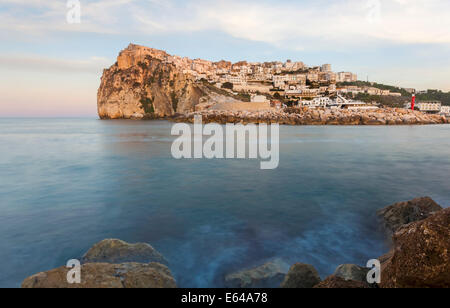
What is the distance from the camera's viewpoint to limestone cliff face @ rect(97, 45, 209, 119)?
87.0 m

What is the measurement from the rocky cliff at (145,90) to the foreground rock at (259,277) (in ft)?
271

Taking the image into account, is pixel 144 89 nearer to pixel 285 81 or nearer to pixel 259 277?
pixel 285 81

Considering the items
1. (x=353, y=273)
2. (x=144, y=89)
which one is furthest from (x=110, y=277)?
(x=144, y=89)

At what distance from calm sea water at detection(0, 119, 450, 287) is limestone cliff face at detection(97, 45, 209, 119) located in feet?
244

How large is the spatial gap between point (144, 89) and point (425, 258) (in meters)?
95.6

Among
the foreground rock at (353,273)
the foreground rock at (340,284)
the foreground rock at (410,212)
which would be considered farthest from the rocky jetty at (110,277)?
the foreground rock at (410,212)

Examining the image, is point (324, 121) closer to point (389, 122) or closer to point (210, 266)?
point (389, 122)

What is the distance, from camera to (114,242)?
175 inches

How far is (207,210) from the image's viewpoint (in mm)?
7535

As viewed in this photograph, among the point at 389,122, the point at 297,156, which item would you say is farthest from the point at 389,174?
the point at 389,122

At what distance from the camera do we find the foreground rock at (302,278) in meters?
3.43

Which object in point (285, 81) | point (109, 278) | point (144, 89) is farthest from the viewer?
point (285, 81)

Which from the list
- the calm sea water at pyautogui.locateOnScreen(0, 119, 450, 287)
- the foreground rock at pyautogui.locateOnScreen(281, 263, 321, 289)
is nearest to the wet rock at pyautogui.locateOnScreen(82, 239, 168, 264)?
the calm sea water at pyautogui.locateOnScreen(0, 119, 450, 287)
